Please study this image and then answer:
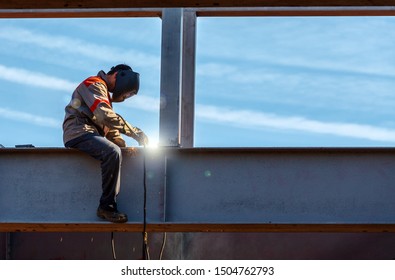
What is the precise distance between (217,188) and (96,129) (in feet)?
4.82

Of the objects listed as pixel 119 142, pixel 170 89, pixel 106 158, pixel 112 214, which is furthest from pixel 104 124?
pixel 170 89

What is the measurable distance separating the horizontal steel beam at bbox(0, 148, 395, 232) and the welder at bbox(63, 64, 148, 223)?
288 millimetres

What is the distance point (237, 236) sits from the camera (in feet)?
53.1

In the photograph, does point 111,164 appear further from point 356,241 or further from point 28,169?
point 356,241

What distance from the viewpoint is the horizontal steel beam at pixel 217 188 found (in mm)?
10492

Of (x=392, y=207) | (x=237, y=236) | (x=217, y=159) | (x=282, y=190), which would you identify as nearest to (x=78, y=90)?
(x=217, y=159)

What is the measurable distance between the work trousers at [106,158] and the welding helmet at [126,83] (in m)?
0.53

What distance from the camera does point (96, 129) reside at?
10438 mm

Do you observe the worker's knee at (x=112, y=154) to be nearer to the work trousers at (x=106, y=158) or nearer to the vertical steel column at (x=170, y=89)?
the work trousers at (x=106, y=158)

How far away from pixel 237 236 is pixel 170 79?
15.9ft

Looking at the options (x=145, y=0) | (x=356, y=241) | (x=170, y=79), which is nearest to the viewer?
(x=145, y=0)

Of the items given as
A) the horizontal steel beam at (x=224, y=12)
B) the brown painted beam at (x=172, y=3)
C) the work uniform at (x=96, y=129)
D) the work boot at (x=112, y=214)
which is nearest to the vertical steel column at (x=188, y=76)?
the horizontal steel beam at (x=224, y=12)

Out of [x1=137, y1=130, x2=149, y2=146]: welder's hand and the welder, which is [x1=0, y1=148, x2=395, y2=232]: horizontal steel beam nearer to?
[x1=137, y1=130, x2=149, y2=146]: welder's hand

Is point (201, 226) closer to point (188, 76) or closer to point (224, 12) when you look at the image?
point (188, 76)
